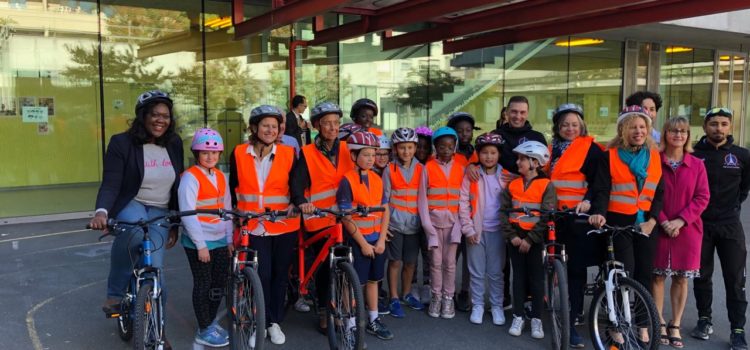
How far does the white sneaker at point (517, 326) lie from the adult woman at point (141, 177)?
286 centimetres

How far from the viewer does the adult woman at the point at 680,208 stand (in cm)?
452

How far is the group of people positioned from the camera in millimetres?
4344

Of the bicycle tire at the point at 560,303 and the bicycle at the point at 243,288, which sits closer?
the bicycle at the point at 243,288

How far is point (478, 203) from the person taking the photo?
512cm

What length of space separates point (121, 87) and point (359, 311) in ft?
28.5

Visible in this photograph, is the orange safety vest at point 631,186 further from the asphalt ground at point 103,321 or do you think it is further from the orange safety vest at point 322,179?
the orange safety vest at point 322,179

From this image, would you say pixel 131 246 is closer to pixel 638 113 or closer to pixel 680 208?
pixel 638 113

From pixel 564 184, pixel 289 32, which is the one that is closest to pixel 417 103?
pixel 289 32

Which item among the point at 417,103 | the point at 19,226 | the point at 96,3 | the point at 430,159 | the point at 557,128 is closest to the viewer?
the point at 557,128

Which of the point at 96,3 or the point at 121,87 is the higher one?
the point at 96,3

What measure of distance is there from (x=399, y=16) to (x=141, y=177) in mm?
5917

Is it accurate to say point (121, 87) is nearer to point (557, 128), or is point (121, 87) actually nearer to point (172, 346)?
point (172, 346)

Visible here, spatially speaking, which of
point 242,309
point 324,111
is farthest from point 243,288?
point 324,111

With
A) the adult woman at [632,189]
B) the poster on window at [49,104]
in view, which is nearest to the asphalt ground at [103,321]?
the adult woman at [632,189]
